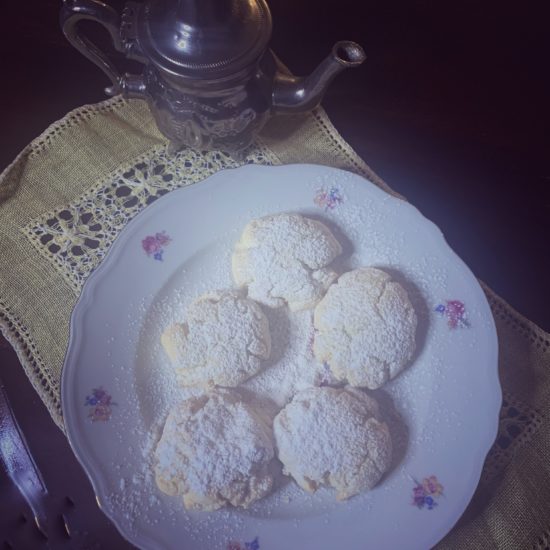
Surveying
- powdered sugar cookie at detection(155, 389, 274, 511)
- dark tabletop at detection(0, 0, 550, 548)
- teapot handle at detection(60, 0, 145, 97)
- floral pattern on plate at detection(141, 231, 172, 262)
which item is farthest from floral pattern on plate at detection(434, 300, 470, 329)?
teapot handle at detection(60, 0, 145, 97)

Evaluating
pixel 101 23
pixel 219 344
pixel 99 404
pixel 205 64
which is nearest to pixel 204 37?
pixel 205 64

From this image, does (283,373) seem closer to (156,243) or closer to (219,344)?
(219,344)

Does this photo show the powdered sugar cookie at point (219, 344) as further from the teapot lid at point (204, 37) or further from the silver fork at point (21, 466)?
the teapot lid at point (204, 37)

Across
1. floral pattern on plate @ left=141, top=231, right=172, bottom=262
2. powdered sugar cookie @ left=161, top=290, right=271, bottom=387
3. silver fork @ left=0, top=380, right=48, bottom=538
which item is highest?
floral pattern on plate @ left=141, top=231, right=172, bottom=262

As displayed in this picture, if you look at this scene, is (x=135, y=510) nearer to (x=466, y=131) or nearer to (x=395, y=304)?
(x=395, y=304)

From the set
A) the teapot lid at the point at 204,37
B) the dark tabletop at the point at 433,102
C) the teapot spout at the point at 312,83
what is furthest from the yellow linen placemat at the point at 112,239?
the teapot lid at the point at 204,37

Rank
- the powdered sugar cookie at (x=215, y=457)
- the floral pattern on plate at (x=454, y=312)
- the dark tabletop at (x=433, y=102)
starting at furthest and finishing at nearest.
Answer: the dark tabletop at (x=433, y=102), the floral pattern on plate at (x=454, y=312), the powdered sugar cookie at (x=215, y=457)

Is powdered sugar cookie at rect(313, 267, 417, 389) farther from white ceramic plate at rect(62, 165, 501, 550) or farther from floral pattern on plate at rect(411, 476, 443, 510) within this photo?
floral pattern on plate at rect(411, 476, 443, 510)
